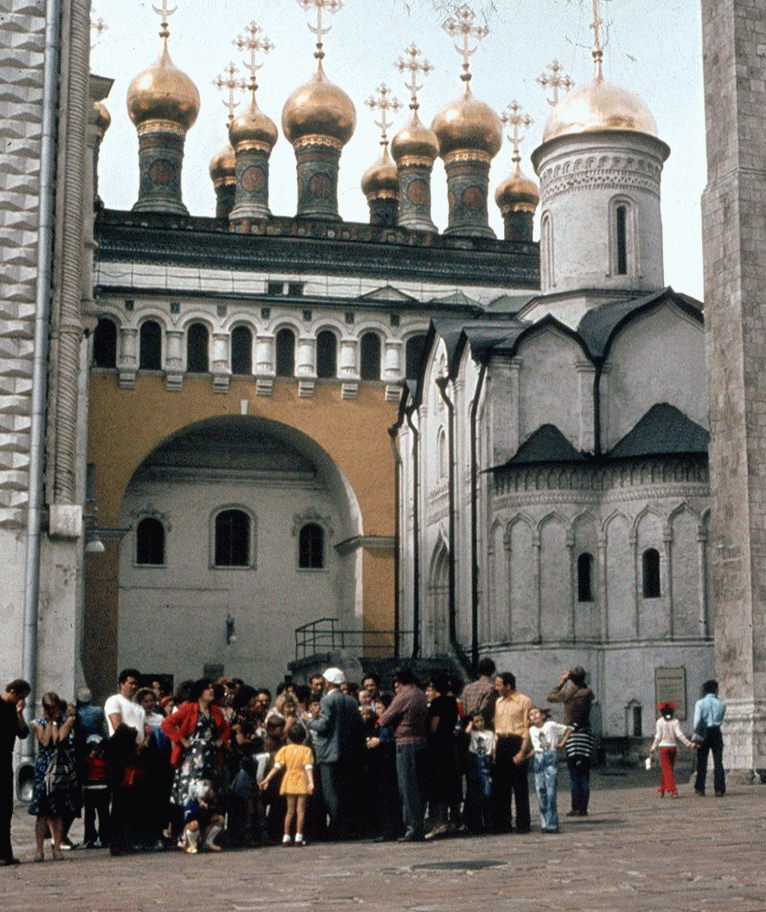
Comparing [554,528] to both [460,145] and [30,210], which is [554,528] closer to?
[30,210]

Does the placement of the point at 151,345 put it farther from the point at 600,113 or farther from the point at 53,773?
the point at 53,773

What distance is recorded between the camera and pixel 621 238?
111ft

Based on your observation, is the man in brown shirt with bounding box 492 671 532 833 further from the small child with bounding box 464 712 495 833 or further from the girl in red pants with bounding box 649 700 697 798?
the girl in red pants with bounding box 649 700 697 798

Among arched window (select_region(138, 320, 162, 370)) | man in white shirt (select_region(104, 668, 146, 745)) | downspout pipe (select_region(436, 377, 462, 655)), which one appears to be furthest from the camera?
arched window (select_region(138, 320, 162, 370))

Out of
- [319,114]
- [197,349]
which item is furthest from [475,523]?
[319,114]

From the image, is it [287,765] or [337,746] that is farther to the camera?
[337,746]

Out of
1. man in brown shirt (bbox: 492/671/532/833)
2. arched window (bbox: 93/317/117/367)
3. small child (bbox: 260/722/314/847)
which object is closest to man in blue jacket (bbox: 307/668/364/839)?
small child (bbox: 260/722/314/847)

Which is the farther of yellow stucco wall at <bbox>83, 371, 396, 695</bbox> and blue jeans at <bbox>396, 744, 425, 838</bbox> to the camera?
yellow stucco wall at <bbox>83, 371, 396, 695</bbox>

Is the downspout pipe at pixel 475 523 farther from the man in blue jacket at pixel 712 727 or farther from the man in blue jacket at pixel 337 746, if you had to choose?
the man in blue jacket at pixel 337 746

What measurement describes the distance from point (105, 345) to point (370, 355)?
5.93m

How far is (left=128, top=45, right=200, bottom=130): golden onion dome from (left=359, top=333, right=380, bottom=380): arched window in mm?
10674

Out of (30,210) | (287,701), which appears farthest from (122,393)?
(287,701)

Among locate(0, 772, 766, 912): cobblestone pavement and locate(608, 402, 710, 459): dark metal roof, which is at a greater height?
locate(608, 402, 710, 459): dark metal roof

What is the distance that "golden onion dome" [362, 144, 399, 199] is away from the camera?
47.8m
